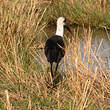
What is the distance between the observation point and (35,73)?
5184 mm

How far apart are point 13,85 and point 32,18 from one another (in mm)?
2295

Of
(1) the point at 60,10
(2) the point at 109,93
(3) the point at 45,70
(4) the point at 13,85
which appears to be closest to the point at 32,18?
(3) the point at 45,70

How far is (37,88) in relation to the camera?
455cm

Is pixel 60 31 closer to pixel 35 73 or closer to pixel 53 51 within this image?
pixel 53 51

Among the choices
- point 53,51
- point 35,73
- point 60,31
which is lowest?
point 35,73

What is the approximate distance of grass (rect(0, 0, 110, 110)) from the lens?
4172mm

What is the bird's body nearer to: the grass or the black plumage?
the black plumage

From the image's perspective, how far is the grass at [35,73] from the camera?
13.7ft

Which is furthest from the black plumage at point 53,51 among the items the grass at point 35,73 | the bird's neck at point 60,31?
the bird's neck at point 60,31

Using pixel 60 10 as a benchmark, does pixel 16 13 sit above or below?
below

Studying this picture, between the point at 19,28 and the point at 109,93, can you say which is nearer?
the point at 109,93

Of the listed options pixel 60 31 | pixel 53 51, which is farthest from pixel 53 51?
pixel 60 31

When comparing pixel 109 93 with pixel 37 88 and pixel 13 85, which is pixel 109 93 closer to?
pixel 37 88

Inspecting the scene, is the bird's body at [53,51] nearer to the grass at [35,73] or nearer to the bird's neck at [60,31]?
the grass at [35,73]
